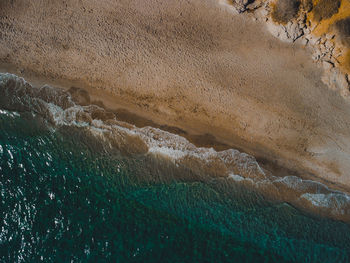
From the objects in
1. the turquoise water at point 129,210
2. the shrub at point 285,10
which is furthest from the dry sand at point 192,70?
the turquoise water at point 129,210

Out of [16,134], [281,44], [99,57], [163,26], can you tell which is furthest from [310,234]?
[16,134]

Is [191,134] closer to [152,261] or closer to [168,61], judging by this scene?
[168,61]

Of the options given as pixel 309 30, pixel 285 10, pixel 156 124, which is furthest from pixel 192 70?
pixel 309 30

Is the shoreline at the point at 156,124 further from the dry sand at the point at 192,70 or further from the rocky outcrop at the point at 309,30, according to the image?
the rocky outcrop at the point at 309,30

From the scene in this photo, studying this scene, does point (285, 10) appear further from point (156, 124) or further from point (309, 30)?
point (156, 124)

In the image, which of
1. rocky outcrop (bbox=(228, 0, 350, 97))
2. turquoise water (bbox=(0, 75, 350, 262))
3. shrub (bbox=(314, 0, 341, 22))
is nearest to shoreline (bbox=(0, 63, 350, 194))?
turquoise water (bbox=(0, 75, 350, 262))

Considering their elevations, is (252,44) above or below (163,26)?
above
